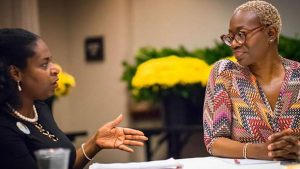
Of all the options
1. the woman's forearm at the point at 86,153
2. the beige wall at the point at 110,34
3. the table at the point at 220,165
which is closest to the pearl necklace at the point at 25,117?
the woman's forearm at the point at 86,153

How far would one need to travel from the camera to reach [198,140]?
4312mm

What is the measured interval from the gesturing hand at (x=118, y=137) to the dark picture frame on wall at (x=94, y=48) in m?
3.05

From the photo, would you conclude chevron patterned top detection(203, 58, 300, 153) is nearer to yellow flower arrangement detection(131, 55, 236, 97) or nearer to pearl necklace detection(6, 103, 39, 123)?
pearl necklace detection(6, 103, 39, 123)

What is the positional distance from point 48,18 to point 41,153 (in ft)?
13.5

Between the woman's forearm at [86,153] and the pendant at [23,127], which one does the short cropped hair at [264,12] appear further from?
the pendant at [23,127]

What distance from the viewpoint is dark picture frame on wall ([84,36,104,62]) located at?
4941 millimetres

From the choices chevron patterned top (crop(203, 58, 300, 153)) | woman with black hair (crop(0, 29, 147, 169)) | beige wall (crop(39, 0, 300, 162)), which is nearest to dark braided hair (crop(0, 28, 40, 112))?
woman with black hair (crop(0, 29, 147, 169))

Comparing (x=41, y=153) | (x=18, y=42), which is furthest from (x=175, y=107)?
(x=41, y=153)

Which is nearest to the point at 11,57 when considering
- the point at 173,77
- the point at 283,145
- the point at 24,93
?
the point at 24,93

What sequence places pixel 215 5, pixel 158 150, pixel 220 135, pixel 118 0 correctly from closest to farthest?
pixel 220 135
pixel 215 5
pixel 158 150
pixel 118 0

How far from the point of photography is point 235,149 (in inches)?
74.5

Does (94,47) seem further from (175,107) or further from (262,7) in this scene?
(262,7)

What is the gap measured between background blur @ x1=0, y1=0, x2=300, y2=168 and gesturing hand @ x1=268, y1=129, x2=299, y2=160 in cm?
212

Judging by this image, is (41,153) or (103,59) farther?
(103,59)
